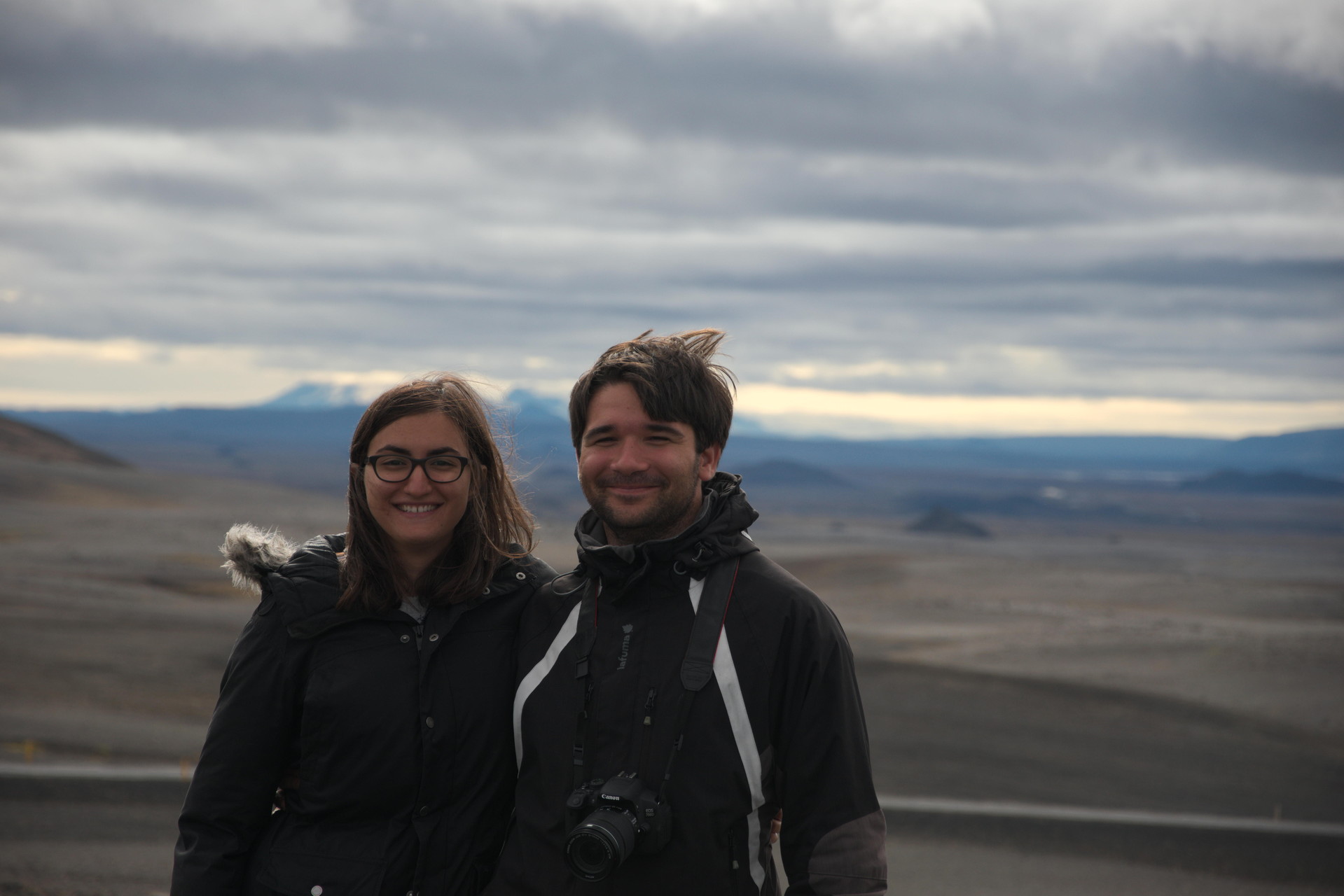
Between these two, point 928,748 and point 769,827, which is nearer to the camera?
point 769,827

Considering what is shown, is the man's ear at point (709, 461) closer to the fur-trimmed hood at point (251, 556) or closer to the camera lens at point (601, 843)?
the camera lens at point (601, 843)

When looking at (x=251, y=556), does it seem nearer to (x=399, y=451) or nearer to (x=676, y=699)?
(x=399, y=451)

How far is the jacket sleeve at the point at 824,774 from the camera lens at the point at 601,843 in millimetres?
406

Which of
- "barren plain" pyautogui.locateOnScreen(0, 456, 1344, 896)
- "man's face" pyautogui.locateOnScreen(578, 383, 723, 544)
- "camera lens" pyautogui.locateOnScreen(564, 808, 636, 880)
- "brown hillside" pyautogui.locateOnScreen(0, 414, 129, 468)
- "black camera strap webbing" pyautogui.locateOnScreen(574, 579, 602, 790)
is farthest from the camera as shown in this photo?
"brown hillside" pyautogui.locateOnScreen(0, 414, 129, 468)

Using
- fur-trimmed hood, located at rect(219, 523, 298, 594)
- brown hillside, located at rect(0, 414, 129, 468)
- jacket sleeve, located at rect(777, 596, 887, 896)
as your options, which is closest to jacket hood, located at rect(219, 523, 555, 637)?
fur-trimmed hood, located at rect(219, 523, 298, 594)

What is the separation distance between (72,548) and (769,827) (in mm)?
28850

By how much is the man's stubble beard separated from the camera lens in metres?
0.68

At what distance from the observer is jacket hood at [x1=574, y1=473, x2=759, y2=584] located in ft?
9.37

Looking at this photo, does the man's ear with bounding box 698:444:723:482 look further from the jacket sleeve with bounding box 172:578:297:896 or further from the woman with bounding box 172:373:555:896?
the jacket sleeve with bounding box 172:578:297:896

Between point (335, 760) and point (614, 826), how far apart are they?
75cm

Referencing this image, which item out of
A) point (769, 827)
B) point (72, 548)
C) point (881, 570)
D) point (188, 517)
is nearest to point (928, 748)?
point (769, 827)

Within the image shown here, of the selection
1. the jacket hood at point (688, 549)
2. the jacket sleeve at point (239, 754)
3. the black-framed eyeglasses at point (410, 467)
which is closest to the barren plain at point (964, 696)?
the jacket sleeve at point (239, 754)

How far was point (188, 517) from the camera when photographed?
3778 centimetres

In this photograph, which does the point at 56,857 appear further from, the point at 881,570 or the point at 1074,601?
the point at 881,570
